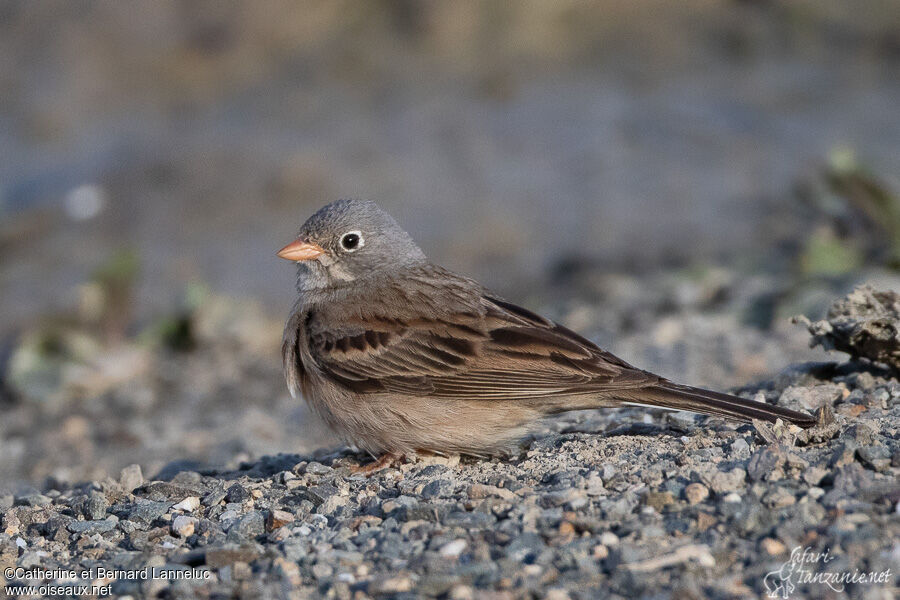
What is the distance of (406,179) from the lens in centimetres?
1430

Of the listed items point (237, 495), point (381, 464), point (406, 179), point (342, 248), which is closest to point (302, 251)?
point (342, 248)

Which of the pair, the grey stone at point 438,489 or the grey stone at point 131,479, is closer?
the grey stone at point 438,489

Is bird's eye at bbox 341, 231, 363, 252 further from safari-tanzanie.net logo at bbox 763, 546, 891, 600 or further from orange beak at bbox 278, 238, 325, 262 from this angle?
safari-tanzanie.net logo at bbox 763, 546, 891, 600

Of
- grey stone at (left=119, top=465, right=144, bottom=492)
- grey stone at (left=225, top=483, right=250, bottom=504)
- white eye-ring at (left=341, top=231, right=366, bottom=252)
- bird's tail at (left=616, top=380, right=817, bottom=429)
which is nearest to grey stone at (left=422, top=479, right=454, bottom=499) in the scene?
grey stone at (left=225, top=483, right=250, bottom=504)

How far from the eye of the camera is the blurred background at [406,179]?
30.9 feet

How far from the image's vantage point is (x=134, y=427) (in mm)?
9164

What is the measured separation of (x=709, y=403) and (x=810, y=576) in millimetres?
1574

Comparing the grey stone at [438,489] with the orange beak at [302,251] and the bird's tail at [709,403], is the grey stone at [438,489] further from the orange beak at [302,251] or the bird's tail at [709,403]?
the orange beak at [302,251]

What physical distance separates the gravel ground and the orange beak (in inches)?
59.7

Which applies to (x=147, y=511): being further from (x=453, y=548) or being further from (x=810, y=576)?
(x=810, y=576)

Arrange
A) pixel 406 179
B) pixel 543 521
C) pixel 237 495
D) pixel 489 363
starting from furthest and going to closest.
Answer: pixel 406 179, pixel 489 363, pixel 237 495, pixel 543 521

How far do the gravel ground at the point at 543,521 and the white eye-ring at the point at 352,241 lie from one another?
5.22 feet

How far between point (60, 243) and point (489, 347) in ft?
31.1

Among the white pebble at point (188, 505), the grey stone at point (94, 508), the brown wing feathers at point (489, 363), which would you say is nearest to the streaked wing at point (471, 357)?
the brown wing feathers at point (489, 363)
